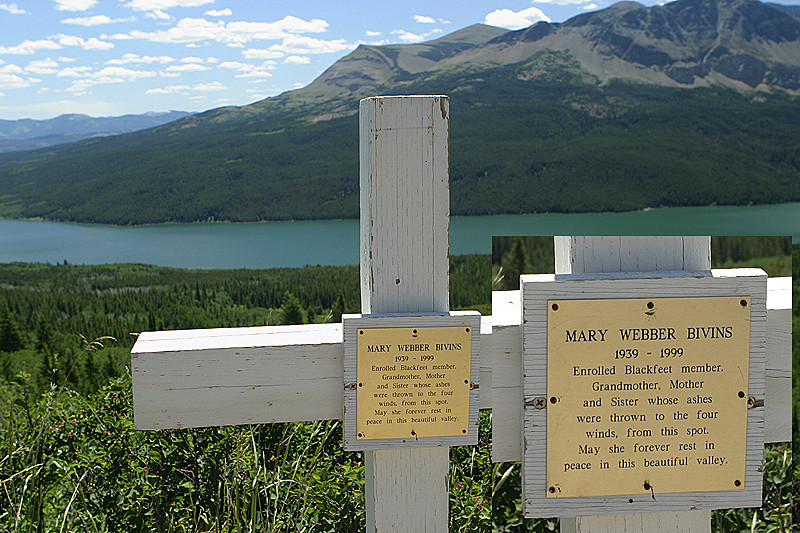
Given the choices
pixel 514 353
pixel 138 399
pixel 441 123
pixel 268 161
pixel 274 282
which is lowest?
pixel 274 282

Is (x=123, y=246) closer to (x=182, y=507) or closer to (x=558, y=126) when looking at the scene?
(x=182, y=507)

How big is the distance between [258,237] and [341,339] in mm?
60116

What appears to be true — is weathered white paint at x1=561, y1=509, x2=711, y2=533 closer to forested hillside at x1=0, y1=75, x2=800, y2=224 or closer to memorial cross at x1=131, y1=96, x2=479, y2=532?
memorial cross at x1=131, y1=96, x2=479, y2=532

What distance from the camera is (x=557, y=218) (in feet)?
254

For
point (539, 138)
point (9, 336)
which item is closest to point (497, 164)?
point (539, 138)

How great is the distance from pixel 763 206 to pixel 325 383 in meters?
95.2

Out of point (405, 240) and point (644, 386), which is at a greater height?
point (405, 240)

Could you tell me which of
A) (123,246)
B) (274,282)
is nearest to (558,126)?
(123,246)

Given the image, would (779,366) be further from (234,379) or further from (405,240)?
(234,379)

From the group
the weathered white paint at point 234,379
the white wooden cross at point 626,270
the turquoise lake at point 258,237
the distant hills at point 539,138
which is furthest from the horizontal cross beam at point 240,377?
the distant hills at point 539,138

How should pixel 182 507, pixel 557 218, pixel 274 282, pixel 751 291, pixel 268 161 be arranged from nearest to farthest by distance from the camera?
1. pixel 751 291
2. pixel 182 507
3. pixel 274 282
4. pixel 557 218
5. pixel 268 161

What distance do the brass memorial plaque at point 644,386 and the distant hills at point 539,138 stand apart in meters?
76.1

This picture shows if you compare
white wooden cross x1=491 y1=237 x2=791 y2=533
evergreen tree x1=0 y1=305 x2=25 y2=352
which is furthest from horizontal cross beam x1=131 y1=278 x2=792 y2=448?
evergreen tree x1=0 y1=305 x2=25 y2=352

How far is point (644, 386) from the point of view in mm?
1336
